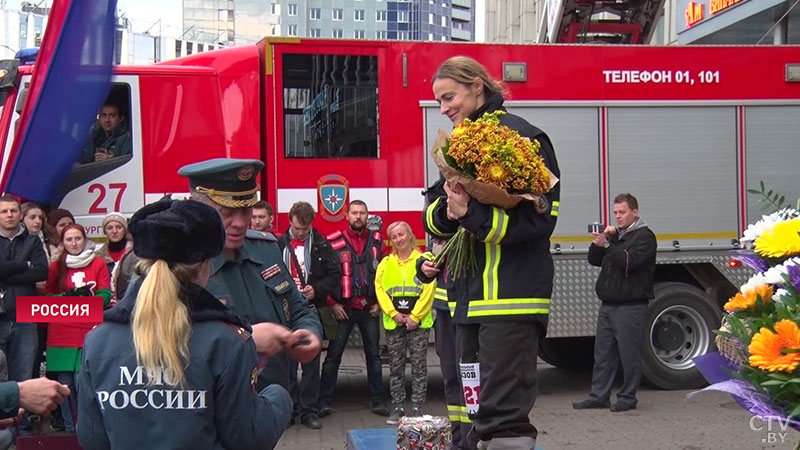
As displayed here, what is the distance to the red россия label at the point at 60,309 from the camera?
23.5ft

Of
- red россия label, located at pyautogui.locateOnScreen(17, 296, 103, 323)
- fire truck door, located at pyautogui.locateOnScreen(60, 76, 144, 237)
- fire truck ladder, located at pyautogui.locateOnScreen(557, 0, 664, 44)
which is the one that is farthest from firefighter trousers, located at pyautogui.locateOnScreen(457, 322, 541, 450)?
fire truck ladder, located at pyautogui.locateOnScreen(557, 0, 664, 44)

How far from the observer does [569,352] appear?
36.1ft

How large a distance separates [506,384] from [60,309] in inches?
161

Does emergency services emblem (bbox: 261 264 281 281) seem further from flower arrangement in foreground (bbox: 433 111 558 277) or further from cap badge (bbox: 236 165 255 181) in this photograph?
flower arrangement in foreground (bbox: 433 111 558 277)

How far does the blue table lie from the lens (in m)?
6.27

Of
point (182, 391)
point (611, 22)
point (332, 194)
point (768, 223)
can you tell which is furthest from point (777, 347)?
point (611, 22)

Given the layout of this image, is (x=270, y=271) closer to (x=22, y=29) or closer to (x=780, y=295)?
(x=780, y=295)

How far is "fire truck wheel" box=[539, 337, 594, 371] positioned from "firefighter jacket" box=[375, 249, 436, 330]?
91.6 inches

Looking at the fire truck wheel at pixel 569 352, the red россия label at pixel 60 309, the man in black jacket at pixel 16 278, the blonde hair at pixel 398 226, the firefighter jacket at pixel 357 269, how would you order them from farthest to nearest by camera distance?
1. the fire truck wheel at pixel 569 352
2. the firefighter jacket at pixel 357 269
3. the blonde hair at pixel 398 226
4. the man in black jacket at pixel 16 278
5. the red россия label at pixel 60 309

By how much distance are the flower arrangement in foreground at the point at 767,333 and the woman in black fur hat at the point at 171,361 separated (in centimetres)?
151

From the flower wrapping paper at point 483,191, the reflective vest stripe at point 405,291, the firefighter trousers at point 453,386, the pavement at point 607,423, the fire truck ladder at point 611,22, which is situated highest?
the fire truck ladder at point 611,22

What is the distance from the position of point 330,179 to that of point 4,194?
9.17 feet

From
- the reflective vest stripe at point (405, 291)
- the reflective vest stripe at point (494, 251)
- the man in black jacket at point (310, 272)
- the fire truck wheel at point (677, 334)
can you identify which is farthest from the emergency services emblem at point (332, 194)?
the reflective vest stripe at point (494, 251)

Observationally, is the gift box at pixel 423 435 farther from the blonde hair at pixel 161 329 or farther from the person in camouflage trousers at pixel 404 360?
the blonde hair at pixel 161 329
